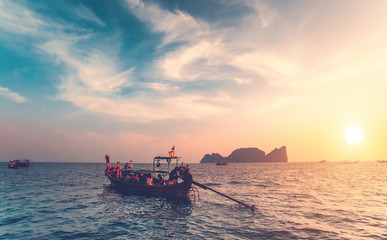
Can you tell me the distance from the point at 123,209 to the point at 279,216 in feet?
44.7

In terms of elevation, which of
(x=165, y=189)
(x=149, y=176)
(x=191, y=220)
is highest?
(x=149, y=176)

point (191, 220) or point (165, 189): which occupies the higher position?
point (165, 189)

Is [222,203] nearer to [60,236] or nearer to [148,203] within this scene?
[148,203]

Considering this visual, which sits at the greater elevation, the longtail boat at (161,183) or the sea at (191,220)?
the longtail boat at (161,183)

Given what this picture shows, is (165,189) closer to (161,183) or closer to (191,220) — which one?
(161,183)

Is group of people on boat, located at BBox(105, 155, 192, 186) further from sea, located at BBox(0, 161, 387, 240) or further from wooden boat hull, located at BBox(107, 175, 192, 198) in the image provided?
sea, located at BBox(0, 161, 387, 240)

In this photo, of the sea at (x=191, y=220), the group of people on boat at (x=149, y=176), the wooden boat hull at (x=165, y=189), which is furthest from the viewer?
the group of people on boat at (x=149, y=176)

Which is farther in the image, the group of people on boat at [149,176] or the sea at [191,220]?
the group of people on boat at [149,176]

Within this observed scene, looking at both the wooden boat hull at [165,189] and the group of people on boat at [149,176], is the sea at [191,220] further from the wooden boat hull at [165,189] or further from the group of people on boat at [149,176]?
the group of people on boat at [149,176]

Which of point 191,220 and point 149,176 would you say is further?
point 149,176

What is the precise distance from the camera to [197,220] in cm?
1623

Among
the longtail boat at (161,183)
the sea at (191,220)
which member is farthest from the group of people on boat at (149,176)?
the sea at (191,220)

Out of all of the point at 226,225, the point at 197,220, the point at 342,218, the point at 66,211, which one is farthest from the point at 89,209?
the point at 342,218

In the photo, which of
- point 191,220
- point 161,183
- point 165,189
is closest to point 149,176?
point 161,183
